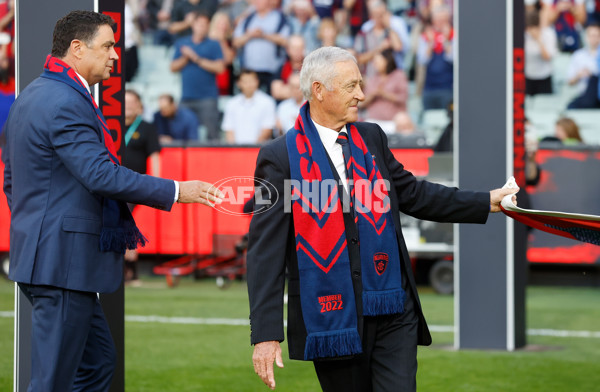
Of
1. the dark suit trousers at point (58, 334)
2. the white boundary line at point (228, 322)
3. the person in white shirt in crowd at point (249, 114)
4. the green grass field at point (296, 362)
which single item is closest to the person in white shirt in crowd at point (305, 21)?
the person in white shirt in crowd at point (249, 114)

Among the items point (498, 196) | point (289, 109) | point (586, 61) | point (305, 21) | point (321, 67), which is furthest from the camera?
point (305, 21)

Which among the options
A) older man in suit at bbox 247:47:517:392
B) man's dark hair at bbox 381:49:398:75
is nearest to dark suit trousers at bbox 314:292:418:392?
older man in suit at bbox 247:47:517:392

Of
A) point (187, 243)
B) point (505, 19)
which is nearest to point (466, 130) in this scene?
point (505, 19)

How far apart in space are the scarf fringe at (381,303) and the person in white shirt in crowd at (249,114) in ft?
34.1

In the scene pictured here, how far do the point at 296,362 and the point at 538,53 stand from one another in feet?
27.7

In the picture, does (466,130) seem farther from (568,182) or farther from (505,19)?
(568,182)

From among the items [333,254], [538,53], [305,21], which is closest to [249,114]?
[305,21]

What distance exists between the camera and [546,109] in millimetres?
15695

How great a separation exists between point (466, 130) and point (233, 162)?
5075 millimetres

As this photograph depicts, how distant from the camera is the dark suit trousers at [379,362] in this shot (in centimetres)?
442

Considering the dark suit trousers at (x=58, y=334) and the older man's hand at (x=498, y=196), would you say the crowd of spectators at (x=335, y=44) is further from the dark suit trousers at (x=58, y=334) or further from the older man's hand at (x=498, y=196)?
the dark suit trousers at (x=58, y=334)

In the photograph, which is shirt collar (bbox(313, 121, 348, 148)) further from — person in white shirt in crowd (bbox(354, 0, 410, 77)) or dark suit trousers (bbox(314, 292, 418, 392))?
person in white shirt in crowd (bbox(354, 0, 410, 77))

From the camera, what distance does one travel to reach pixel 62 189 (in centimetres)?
459

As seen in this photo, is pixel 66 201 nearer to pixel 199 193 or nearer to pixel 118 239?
pixel 118 239
